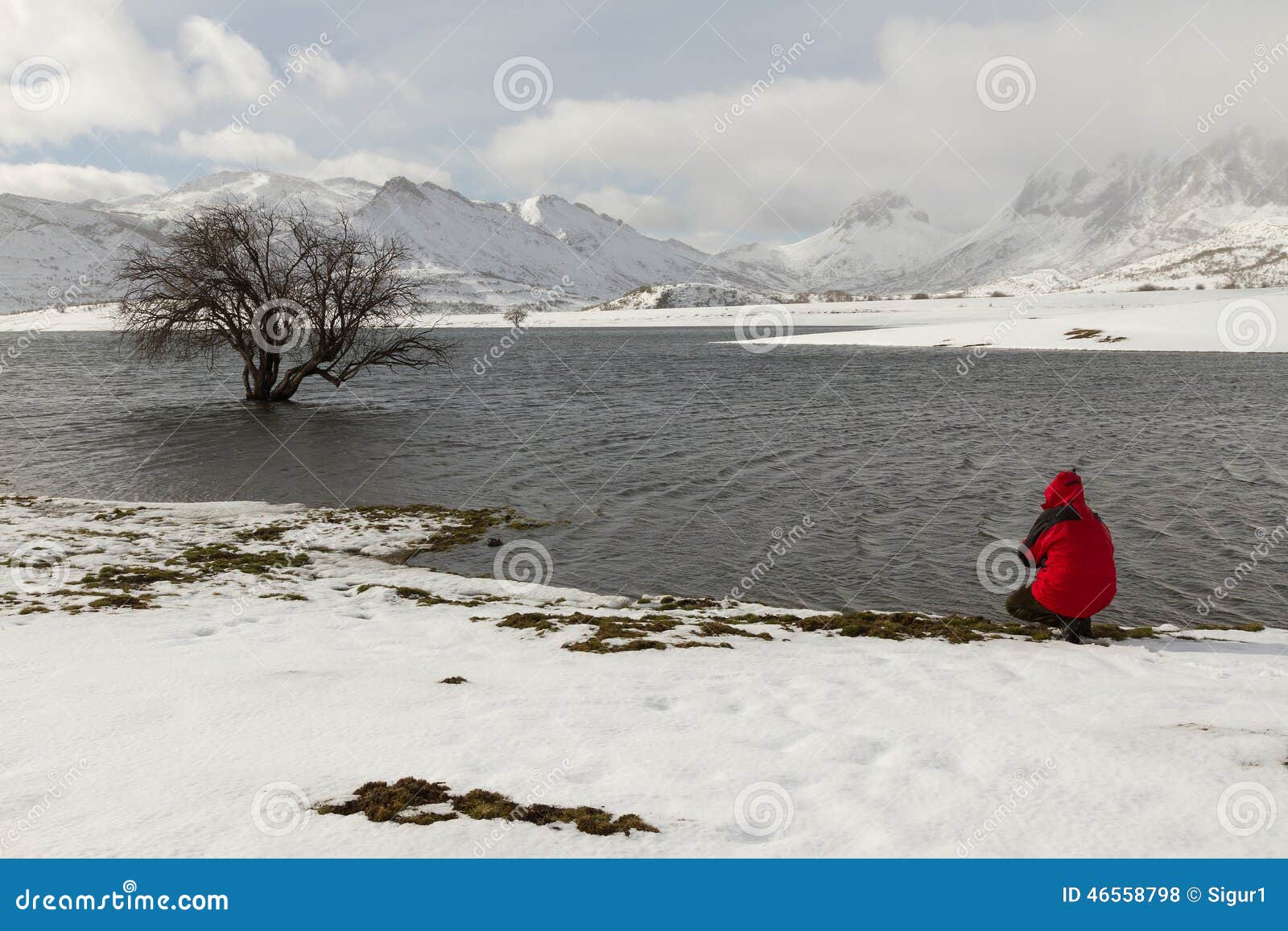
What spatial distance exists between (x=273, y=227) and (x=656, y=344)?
225ft

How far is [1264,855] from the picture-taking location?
4.62 metres

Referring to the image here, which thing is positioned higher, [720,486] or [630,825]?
[720,486]

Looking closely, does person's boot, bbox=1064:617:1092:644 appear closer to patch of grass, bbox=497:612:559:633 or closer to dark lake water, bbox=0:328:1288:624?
dark lake water, bbox=0:328:1288:624

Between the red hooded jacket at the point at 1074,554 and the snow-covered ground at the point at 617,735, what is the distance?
0.62 m

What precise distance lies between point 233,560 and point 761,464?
47.7ft

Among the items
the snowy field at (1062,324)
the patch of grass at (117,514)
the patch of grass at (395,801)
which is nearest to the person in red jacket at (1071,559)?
the patch of grass at (395,801)

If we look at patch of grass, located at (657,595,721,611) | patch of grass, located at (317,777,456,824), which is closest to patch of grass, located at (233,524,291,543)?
patch of grass, located at (657,595,721,611)

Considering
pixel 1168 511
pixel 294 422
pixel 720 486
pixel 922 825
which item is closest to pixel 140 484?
pixel 294 422

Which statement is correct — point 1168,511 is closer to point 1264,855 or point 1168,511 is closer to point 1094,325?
point 1264,855

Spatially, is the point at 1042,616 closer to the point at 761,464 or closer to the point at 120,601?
the point at 120,601

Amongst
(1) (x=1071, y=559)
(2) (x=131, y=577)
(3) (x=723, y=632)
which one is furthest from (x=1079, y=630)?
(2) (x=131, y=577)

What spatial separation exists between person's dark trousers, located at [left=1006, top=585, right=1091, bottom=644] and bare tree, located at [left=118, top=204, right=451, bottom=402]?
31.1m

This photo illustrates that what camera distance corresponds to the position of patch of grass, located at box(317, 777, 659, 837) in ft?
16.4

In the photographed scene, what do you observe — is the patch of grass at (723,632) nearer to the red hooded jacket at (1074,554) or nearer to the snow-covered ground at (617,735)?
the snow-covered ground at (617,735)
